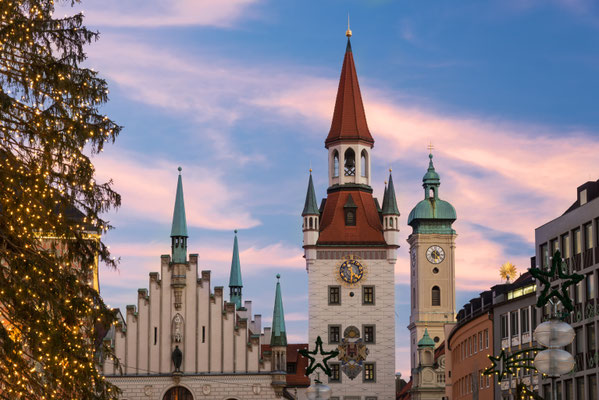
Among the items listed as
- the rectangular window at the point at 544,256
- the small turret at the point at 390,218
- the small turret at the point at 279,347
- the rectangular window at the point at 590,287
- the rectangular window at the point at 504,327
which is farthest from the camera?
the small turret at the point at 390,218

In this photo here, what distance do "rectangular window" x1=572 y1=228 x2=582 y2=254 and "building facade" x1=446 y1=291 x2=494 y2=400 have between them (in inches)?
542

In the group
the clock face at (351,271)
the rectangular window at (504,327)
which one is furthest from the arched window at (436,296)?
the rectangular window at (504,327)

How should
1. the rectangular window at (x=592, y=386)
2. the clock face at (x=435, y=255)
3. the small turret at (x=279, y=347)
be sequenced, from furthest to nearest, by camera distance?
1. the clock face at (x=435, y=255)
2. the small turret at (x=279, y=347)
3. the rectangular window at (x=592, y=386)

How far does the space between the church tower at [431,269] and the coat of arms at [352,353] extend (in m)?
32.5

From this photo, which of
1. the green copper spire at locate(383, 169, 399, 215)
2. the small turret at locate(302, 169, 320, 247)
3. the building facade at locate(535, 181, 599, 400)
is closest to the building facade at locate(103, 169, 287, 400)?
the small turret at locate(302, 169, 320, 247)

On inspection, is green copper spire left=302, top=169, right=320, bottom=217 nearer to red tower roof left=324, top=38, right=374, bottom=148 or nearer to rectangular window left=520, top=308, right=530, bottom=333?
red tower roof left=324, top=38, right=374, bottom=148

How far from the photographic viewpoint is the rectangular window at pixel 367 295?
9425 centimetres

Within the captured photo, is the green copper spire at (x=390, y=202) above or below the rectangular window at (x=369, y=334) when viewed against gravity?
above

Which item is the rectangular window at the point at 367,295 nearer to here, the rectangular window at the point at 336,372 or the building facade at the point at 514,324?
the rectangular window at the point at 336,372

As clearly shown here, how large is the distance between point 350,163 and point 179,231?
18335 millimetres

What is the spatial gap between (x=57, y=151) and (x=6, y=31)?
2628 millimetres

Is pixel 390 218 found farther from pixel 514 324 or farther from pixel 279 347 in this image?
pixel 514 324

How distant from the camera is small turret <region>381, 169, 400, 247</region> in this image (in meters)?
95.3

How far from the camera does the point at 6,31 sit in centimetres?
2439
